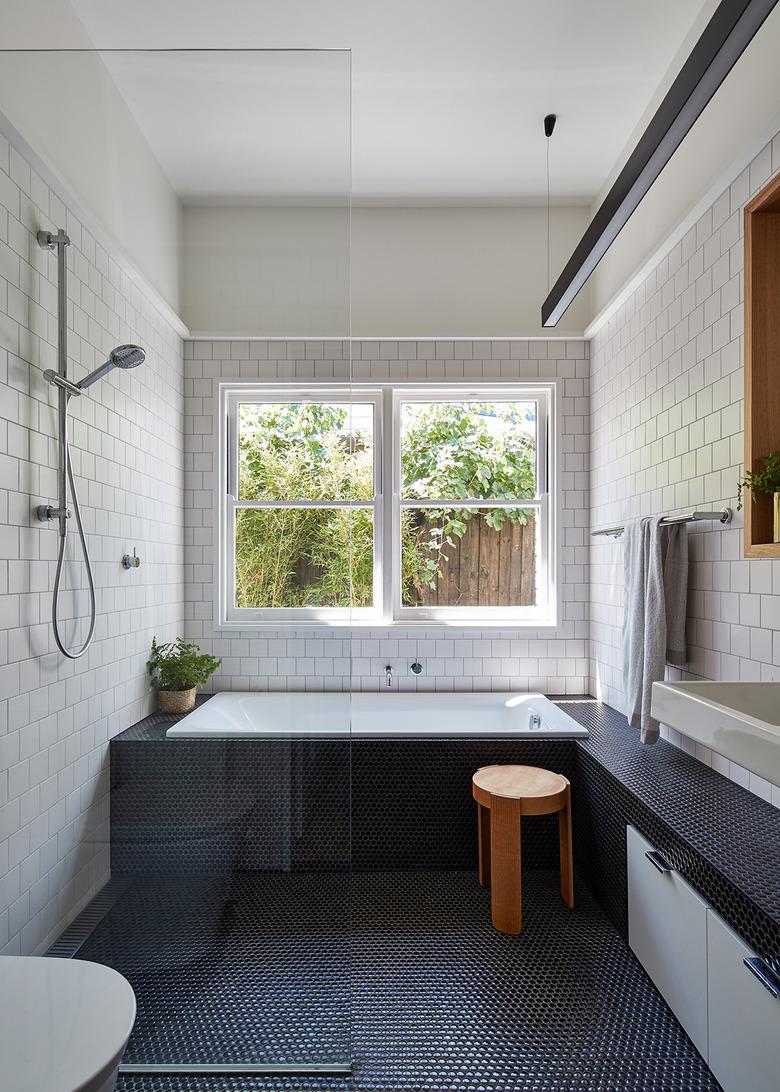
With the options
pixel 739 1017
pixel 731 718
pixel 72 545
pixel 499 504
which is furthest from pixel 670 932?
pixel 499 504

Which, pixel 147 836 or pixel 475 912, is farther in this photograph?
pixel 475 912

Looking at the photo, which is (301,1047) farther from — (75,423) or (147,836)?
(75,423)

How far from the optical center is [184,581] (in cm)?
190

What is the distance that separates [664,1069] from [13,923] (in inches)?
70.1

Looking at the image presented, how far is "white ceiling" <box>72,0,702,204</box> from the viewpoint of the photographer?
185 centimetres

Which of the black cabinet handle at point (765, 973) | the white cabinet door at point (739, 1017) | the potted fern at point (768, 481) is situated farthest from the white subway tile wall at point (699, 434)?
the black cabinet handle at point (765, 973)

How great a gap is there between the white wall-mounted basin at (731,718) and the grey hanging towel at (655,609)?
31.8 inches

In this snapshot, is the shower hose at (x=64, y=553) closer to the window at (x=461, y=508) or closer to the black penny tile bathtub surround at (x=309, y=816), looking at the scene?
the black penny tile bathtub surround at (x=309, y=816)

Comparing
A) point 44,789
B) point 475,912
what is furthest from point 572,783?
point 44,789

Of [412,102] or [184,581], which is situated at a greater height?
[412,102]

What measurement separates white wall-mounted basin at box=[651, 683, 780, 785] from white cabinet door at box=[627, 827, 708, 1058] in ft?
1.85

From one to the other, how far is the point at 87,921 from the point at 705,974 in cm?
164

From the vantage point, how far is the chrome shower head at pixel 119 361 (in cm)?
178

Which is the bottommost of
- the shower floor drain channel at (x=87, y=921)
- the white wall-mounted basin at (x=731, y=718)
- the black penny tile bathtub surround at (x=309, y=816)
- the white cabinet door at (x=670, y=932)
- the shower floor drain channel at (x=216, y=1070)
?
the shower floor drain channel at (x=216, y=1070)
